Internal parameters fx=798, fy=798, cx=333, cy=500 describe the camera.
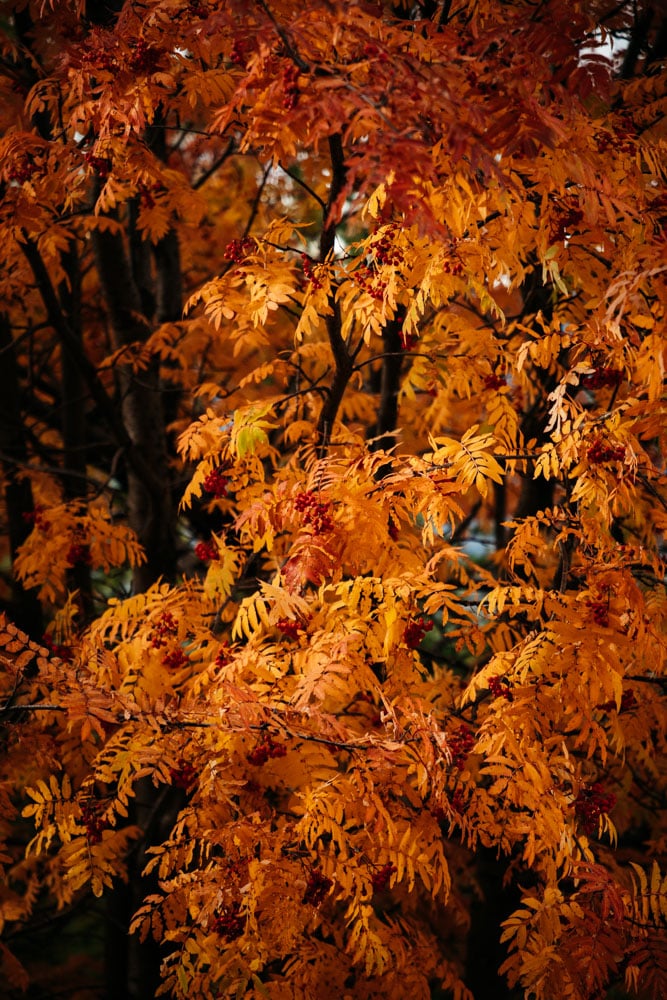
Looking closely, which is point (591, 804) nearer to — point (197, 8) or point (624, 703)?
point (624, 703)

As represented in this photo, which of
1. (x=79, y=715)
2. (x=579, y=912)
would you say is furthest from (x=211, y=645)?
(x=579, y=912)

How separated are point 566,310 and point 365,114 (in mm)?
2794

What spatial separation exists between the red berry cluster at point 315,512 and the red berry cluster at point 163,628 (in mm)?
1172

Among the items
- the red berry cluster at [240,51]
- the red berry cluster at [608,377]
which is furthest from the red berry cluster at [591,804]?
the red berry cluster at [240,51]

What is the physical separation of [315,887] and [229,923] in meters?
0.40

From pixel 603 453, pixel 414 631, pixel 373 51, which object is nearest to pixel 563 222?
pixel 603 453

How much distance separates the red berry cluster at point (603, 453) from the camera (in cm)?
346

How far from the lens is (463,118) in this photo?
2.80 metres

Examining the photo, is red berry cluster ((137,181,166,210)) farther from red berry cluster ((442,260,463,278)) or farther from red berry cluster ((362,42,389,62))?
red berry cluster ((362,42,389,62))

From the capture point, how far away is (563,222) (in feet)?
12.2

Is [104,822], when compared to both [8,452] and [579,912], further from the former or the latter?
[8,452]

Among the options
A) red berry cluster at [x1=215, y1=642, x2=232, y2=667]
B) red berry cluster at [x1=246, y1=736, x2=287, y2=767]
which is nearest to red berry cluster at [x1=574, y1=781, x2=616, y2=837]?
red berry cluster at [x1=246, y1=736, x2=287, y2=767]

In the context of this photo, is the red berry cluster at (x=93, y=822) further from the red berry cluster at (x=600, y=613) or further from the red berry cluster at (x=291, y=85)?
the red berry cluster at (x=291, y=85)

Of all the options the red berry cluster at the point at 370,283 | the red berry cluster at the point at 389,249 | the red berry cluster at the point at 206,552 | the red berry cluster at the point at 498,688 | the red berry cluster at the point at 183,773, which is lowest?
the red berry cluster at the point at 183,773
